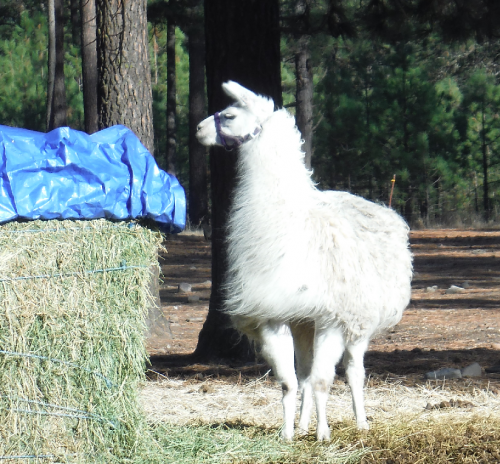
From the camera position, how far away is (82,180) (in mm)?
3906

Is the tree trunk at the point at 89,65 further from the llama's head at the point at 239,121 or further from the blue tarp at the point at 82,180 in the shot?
the blue tarp at the point at 82,180

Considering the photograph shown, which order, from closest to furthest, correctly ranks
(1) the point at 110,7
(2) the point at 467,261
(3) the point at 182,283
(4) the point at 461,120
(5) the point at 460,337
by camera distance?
(1) the point at 110,7 < (5) the point at 460,337 < (3) the point at 182,283 < (2) the point at 467,261 < (4) the point at 461,120

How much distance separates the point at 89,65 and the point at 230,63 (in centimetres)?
805

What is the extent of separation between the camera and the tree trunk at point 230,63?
6770mm

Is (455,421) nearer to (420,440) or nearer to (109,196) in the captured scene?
(420,440)

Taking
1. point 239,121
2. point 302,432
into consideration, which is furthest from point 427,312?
point 239,121

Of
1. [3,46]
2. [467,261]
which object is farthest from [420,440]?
[3,46]

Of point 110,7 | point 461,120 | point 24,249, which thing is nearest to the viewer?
point 24,249

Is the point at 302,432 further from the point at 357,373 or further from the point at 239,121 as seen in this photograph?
the point at 239,121

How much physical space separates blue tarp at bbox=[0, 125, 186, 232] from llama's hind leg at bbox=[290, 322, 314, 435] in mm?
1116

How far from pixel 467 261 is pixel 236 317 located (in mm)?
11257

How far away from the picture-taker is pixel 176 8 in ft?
49.8

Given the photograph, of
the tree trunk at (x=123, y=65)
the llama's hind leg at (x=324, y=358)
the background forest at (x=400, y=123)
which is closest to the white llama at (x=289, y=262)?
the llama's hind leg at (x=324, y=358)

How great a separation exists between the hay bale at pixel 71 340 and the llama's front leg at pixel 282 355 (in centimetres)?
78
